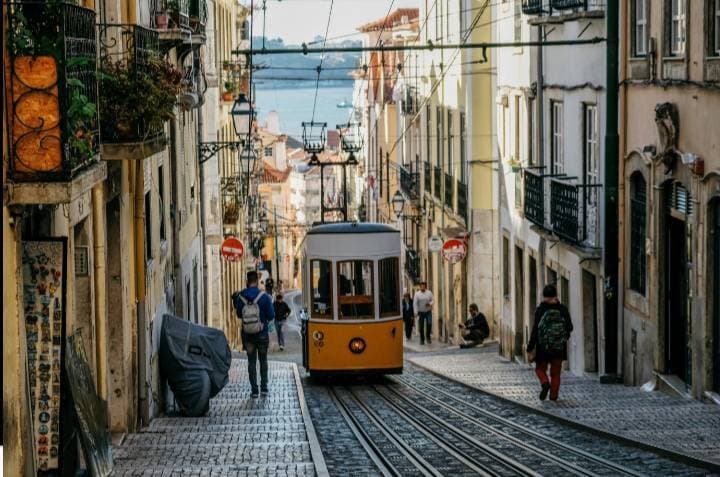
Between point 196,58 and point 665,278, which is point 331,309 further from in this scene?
point 196,58

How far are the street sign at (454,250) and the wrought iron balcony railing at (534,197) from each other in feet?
24.0

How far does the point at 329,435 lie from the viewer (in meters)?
16.3

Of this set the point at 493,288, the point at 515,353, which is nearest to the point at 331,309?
the point at 515,353

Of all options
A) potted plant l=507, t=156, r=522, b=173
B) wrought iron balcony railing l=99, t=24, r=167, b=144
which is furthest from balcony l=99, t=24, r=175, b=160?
potted plant l=507, t=156, r=522, b=173

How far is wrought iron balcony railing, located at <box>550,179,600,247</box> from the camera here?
2208 cm

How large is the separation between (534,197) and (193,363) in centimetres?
1006

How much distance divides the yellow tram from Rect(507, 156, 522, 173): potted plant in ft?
22.7

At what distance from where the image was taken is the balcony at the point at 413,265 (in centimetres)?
4669

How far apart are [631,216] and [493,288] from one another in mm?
14472

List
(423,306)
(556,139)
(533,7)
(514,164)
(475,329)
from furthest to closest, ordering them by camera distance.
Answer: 1. (423,306)
2. (475,329)
3. (514,164)
4. (556,139)
5. (533,7)

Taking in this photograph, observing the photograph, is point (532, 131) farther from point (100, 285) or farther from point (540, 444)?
point (100, 285)

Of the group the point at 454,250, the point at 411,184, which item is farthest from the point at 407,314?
the point at 411,184

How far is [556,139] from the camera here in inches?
1027

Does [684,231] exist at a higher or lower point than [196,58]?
lower
